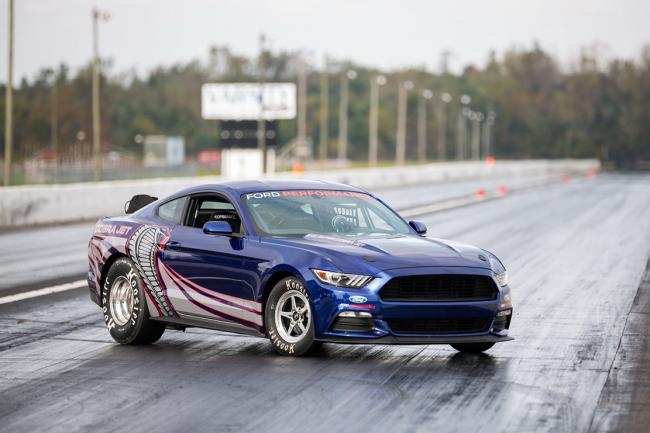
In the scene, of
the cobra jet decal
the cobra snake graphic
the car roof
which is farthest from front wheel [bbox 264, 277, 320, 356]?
the car roof

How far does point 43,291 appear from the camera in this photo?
1541cm

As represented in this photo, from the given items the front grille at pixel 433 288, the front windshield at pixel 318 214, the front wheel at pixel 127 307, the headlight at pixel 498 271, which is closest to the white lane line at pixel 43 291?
the front wheel at pixel 127 307

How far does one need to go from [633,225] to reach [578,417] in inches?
869

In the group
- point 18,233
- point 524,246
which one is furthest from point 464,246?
point 18,233

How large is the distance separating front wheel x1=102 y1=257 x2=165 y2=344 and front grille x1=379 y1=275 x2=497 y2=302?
2324mm

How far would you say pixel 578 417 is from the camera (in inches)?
307

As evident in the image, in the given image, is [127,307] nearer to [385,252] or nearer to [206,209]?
[206,209]

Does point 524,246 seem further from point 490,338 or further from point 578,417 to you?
point 578,417

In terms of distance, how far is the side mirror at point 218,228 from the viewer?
33.3ft

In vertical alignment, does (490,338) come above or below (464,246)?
below

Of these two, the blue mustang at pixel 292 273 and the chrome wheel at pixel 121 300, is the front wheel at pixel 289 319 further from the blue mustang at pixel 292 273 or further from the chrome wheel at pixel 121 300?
the chrome wheel at pixel 121 300

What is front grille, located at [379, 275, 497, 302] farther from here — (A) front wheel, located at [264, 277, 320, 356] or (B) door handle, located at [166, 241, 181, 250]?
(B) door handle, located at [166, 241, 181, 250]

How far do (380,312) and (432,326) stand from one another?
0.42 metres

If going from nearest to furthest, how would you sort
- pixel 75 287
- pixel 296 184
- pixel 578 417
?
pixel 578 417 → pixel 296 184 → pixel 75 287
